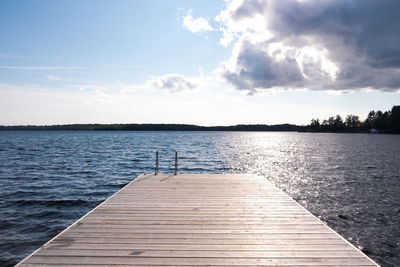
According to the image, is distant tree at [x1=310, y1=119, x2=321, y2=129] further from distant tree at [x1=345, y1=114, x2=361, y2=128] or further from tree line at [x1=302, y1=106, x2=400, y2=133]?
distant tree at [x1=345, y1=114, x2=361, y2=128]

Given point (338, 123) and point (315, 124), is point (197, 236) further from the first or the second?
point (315, 124)

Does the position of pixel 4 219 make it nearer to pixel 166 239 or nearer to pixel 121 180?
pixel 121 180

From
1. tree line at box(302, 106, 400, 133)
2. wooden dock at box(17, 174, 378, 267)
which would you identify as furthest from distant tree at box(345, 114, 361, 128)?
wooden dock at box(17, 174, 378, 267)

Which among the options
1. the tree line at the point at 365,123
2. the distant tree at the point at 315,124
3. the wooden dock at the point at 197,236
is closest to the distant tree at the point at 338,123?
the tree line at the point at 365,123

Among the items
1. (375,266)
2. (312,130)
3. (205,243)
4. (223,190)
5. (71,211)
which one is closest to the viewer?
(375,266)

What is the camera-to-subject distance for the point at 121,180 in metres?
17.7

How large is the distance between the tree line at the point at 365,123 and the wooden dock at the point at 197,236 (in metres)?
140

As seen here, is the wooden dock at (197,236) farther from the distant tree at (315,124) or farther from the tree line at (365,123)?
the distant tree at (315,124)

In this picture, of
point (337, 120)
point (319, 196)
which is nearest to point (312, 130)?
point (337, 120)

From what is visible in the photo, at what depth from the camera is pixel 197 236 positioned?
16.1ft

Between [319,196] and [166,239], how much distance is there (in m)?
11.9

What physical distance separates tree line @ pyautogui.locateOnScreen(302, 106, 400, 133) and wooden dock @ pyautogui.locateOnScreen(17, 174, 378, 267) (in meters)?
140

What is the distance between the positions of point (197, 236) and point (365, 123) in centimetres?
17560

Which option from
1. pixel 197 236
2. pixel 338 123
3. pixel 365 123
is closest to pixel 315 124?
pixel 338 123
